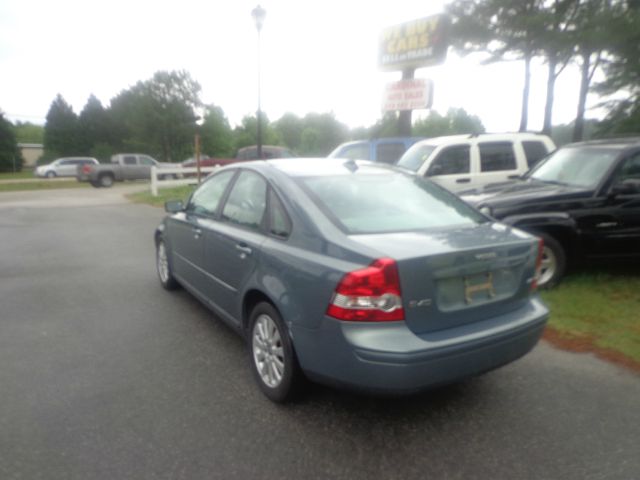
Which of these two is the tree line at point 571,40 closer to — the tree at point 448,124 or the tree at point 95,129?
the tree at point 95,129

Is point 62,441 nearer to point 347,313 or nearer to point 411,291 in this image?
→ point 347,313

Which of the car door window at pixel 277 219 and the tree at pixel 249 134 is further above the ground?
the tree at pixel 249 134

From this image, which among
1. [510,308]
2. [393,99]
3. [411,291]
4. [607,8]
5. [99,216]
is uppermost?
[607,8]

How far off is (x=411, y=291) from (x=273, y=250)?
1.00 metres

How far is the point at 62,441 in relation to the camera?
9.56 ft

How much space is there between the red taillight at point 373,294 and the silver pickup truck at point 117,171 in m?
25.9

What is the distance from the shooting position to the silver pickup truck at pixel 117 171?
27219 millimetres

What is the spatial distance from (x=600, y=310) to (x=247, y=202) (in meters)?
3.53

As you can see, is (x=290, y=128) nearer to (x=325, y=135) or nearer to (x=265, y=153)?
(x=325, y=135)

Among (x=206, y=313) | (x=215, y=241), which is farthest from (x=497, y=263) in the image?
(x=206, y=313)

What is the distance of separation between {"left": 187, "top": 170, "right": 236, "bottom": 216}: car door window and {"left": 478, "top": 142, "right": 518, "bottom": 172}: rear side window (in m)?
5.84

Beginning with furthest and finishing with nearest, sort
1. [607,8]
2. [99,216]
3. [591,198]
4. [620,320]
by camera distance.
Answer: [607,8] < [99,216] < [591,198] < [620,320]

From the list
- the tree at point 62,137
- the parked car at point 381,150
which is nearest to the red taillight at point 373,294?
the parked car at point 381,150

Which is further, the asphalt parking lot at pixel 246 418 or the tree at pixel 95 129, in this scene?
the tree at pixel 95 129
